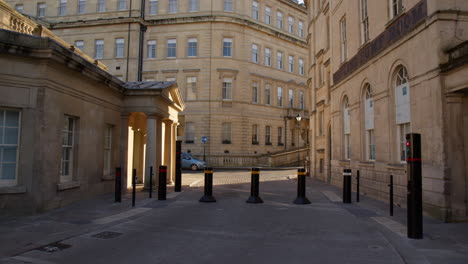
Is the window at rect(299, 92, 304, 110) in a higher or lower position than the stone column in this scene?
higher

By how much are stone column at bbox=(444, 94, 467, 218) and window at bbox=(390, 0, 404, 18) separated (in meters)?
3.82

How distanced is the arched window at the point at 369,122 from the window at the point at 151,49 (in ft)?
99.9

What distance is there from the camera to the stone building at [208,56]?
38.2 meters

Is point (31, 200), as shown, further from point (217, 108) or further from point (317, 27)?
point (217, 108)

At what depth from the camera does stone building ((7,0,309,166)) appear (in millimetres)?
38156

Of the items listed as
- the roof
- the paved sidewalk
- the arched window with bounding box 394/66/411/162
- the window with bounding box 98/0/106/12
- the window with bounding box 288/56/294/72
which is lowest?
the paved sidewalk

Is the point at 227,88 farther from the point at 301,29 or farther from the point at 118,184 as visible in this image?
the point at 118,184

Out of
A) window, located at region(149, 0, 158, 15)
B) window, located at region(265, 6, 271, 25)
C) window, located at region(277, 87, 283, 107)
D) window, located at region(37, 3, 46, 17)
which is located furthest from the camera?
window, located at region(277, 87, 283, 107)

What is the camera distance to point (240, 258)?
222 inches

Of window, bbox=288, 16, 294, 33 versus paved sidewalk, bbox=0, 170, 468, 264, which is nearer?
paved sidewalk, bbox=0, 170, 468, 264

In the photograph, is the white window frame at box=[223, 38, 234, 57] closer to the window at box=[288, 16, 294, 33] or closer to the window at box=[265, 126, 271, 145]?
the window at box=[265, 126, 271, 145]

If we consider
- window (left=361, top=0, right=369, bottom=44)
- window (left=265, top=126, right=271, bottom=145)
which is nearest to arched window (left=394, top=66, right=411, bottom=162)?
window (left=361, top=0, right=369, bottom=44)

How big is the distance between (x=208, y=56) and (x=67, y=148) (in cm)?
2869

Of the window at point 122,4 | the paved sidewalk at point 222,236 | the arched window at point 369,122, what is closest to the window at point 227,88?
the window at point 122,4
